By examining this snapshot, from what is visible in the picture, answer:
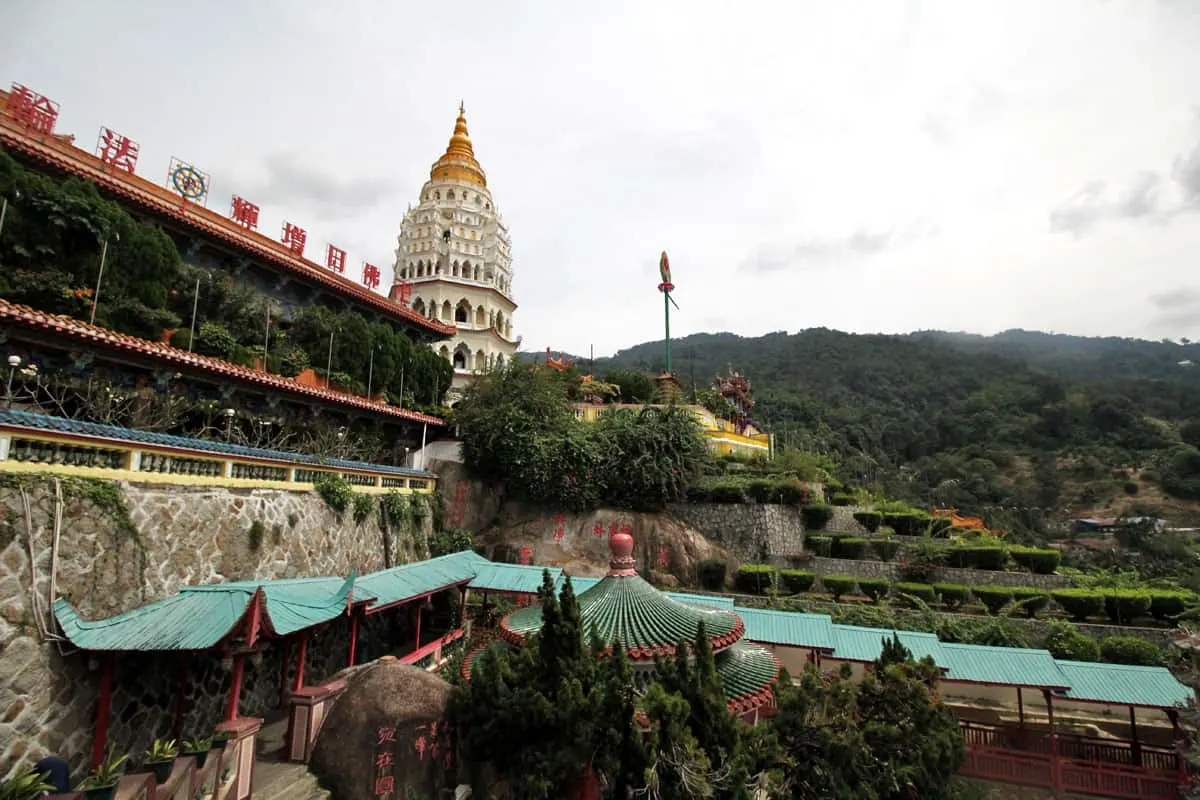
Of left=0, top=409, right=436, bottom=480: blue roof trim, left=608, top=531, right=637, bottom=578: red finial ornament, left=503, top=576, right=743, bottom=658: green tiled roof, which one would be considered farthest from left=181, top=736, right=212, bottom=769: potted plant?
left=0, top=409, right=436, bottom=480: blue roof trim

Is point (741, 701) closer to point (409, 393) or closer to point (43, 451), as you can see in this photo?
point (43, 451)

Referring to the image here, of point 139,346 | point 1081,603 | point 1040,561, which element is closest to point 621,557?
point 139,346

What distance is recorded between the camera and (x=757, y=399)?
8169 cm

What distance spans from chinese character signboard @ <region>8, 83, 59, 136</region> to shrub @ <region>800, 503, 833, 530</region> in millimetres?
26845

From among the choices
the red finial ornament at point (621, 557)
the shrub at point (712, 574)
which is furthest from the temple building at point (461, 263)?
the red finial ornament at point (621, 557)

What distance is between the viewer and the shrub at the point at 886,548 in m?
21.9

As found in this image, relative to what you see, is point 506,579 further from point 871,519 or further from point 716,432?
point 716,432

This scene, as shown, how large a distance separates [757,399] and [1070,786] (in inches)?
2826

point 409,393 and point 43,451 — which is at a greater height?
point 409,393

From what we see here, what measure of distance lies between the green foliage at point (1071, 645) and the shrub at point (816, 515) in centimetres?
852

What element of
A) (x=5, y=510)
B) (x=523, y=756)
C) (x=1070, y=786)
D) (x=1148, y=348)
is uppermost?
(x=1148, y=348)

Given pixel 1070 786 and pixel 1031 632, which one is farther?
pixel 1031 632

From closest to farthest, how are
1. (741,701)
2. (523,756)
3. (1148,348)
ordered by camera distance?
(523,756), (741,701), (1148,348)

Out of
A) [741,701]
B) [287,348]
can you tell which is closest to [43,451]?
[741,701]
